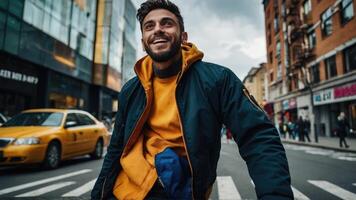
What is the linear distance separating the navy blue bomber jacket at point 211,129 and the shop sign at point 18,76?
60.0ft

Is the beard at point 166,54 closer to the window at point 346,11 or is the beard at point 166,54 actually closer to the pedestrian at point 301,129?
the pedestrian at point 301,129

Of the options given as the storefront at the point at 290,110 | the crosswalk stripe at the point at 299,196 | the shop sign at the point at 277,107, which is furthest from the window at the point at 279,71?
the crosswalk stripe at the point at 299,196

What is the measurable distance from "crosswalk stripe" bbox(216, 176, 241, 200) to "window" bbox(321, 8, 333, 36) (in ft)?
73.1

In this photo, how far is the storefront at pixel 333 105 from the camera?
22.0m

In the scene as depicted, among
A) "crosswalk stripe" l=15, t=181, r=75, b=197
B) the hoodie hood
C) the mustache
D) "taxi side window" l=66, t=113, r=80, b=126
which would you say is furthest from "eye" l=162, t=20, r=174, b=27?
"taxi side window" l=66, t=113, r=80, b=126

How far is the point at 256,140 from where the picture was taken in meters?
1.67

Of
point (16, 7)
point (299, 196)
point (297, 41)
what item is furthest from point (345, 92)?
point (16, 7)

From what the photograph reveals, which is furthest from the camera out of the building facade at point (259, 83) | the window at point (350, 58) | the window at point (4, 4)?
the building facade at point (259, 83)

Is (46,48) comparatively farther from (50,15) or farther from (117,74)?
(117,74)

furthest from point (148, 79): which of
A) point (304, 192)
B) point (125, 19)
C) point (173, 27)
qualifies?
point (125, 19)

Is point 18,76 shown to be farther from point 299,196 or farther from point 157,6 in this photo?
point 157,6

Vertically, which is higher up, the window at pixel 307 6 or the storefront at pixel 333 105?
the window at pixel 307 6

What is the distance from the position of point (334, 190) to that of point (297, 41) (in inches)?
1140

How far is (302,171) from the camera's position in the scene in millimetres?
8734
